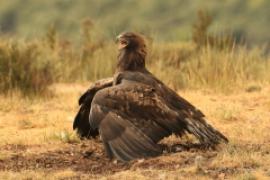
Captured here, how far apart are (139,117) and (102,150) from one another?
0.91 m

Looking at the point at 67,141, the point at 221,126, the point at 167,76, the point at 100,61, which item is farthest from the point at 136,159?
the point at 100,61

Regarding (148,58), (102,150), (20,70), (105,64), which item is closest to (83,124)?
(102,150)

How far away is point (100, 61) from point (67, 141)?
7.16m

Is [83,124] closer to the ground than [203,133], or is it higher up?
higher up

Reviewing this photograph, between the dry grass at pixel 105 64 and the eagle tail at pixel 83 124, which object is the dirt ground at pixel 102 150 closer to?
the eagle tail at pixel 83 124

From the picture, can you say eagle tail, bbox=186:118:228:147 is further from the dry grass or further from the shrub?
the shrub

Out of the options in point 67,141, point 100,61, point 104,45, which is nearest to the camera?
point 67,141

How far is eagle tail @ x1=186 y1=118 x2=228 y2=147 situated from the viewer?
30.9 feet

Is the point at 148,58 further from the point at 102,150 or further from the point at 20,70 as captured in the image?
the point at 102,150

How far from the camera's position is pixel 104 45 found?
744 inches

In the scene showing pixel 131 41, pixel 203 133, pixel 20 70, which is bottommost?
pixel 203 133

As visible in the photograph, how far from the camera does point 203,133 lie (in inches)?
372

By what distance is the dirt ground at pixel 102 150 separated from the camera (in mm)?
8562

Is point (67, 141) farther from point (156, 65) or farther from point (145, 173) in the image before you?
point (156, 65)
